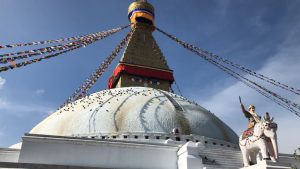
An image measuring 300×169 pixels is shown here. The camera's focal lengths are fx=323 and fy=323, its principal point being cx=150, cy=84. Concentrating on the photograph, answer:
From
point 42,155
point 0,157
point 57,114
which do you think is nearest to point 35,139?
point 42,155

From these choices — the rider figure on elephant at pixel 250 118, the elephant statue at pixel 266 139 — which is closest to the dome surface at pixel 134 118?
the rider figure on elephant at pixel 250 118

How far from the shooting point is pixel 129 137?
40.4 ft

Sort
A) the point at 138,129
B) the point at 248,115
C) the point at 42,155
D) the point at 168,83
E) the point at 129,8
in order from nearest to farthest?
the point at 42,155 < the point at 248,115 < the point at 138,129 < the point at 168,83 < the point at 129,8

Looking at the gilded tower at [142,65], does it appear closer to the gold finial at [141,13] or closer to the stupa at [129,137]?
the gold finial at [141,13]

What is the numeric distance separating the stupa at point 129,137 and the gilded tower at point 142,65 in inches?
188

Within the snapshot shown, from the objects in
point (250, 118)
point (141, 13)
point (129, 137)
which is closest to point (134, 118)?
point (129, 137)

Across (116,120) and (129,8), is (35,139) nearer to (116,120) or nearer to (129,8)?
(116,120)

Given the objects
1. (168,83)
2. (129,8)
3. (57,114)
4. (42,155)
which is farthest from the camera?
(129,8)

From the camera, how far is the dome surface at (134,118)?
12.8 meters

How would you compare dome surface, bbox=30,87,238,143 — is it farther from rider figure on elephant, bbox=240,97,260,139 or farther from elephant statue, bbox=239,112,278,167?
elephant statue, bbox=239,112,278,167

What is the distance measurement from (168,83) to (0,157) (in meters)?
13.4

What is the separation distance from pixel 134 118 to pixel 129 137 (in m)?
0.98

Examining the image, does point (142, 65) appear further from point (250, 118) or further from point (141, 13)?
point (250, 118)

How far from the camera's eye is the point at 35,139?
984 cm
